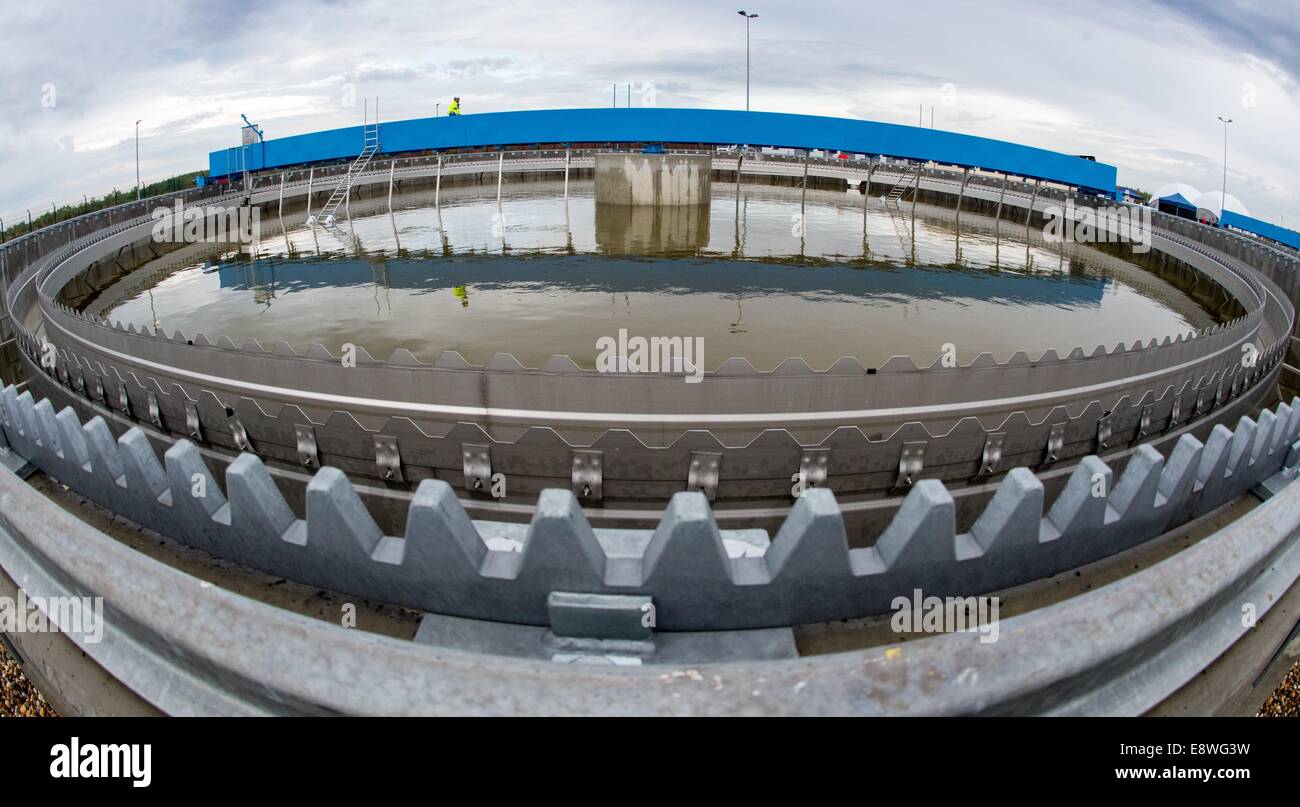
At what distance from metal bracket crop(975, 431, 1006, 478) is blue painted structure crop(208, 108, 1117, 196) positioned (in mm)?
27607

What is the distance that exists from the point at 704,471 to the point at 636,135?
30.0 m

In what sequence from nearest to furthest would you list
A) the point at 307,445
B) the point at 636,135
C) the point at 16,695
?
1. the point at 16,695
2. the point at 307,445
3. the point at 636,135

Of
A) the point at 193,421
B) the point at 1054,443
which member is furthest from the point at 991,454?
the point at 193,421

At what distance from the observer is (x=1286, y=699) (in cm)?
421

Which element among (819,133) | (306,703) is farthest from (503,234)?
(306,703)

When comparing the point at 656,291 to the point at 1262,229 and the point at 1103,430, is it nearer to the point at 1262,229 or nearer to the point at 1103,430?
the point at 1103,430

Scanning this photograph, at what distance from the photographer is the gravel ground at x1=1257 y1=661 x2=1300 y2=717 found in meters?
4.09

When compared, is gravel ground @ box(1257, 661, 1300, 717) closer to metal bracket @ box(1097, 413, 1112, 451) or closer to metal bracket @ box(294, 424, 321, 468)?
metal bracket @ box(1097, 413, 1112, 451)

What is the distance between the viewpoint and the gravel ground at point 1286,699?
13.4 feet

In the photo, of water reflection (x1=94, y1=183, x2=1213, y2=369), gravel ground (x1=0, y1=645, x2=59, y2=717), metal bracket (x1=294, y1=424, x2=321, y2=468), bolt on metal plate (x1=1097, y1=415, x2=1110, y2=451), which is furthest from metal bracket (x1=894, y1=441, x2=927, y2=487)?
gravel ground (x1=0, y1=645, x2=59, y2=717)

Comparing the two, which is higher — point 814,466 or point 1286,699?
point 814,466
